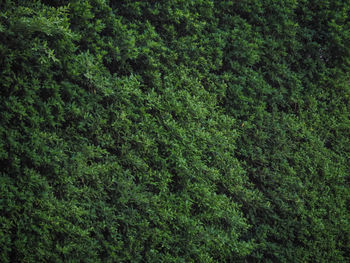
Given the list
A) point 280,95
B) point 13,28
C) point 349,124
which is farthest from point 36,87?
point 349,124

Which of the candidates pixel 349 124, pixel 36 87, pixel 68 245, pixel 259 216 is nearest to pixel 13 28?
pixel 36 87

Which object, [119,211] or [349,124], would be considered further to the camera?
[349,124]

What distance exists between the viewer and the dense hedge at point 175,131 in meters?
3.01

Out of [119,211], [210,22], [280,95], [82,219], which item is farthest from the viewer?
[280,95]

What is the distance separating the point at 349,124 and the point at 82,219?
4496 millimetres

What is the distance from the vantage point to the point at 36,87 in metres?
2.97

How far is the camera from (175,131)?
3.87 m

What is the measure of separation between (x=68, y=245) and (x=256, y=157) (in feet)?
9.08

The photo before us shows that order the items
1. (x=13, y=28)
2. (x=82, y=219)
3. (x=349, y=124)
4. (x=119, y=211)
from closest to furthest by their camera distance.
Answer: (x=13, y=28) → (x=82, y=219) → (x=119, y=211) → (x=349, y=124)

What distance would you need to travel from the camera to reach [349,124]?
A: 5.39 metres

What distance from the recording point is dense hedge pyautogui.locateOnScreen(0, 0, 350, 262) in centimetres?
301

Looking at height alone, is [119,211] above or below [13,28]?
below

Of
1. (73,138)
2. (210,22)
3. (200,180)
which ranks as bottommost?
(200,180)

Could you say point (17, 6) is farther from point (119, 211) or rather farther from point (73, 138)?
point (119, 211)
